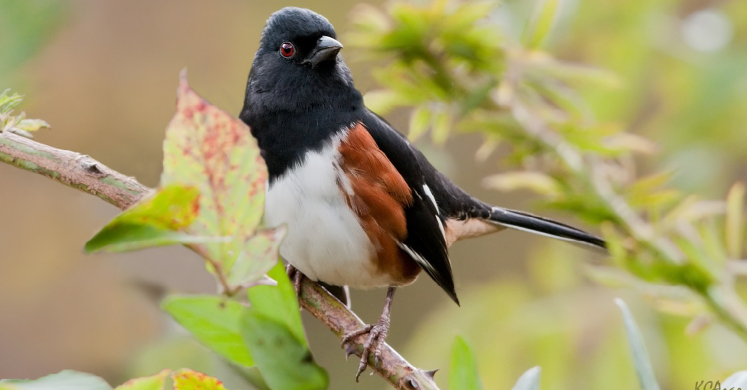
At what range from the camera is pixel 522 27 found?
1.36 m

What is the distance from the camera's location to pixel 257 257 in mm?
317

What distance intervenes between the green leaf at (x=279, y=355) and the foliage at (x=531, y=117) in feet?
2.65

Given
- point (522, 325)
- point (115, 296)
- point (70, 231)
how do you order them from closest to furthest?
point (522, 325) < point (115, 296) < point (70, 231)

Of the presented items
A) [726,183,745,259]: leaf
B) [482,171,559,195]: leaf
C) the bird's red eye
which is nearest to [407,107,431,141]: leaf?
[482,171,559,195]: leaf

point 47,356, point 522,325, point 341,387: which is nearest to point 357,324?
point 522,325

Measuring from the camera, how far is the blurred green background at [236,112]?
0.99 m

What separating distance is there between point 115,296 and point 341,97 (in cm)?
94

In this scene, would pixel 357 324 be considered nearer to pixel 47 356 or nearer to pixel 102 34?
pixel 47 356

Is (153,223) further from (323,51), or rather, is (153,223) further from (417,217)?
(417,217)

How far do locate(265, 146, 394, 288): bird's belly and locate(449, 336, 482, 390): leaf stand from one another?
0.96 meters

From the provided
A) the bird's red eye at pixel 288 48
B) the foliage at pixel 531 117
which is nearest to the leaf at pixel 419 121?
the foliage at pixel 531 117

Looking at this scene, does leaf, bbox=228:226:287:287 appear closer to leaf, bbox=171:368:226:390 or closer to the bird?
leaf, bbox=171:368:226:390

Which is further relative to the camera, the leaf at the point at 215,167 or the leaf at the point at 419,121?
the leaf at the point at 419,121

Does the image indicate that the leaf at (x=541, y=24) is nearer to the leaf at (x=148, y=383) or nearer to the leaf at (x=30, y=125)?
the leaf at (x=30, y=125)
